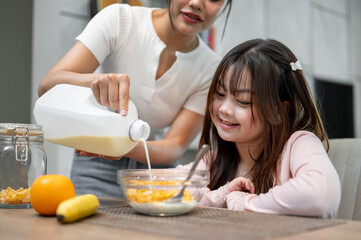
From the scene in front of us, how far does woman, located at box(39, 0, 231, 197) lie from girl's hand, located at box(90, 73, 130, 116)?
36 centimetres

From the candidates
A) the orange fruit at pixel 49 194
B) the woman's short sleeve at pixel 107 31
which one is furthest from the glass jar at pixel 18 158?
the woman's short sleeve at pixel 107 31

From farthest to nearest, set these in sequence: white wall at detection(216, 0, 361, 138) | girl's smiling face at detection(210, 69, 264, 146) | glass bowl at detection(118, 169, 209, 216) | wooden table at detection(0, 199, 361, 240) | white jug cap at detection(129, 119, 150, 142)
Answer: white wall at detection(216, 0, 361, 138), girl's smiling face at detection(210, 69, 264, 146), white jug cap at detection(129, 119, 150, 142), glass bowl at detection(118, 169, 209, 216), wooden table at detection(0, 199, 361, 240)

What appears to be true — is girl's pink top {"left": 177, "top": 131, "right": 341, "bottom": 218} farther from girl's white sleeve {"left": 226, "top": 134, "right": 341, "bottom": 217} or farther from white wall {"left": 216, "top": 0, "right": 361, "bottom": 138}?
white wall {"left": 216, "top": 0, "right": 361, "bottom": 138}

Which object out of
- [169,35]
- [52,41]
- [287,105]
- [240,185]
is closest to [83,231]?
[240,185]

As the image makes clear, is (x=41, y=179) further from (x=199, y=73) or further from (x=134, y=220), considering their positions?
(x=199, y=73)

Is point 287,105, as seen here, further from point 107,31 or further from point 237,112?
point 107,31

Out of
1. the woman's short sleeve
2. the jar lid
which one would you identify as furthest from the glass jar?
the woman's short sleeve

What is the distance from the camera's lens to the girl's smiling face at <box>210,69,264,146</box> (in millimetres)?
1274

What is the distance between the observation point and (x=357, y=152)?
1.40 metres

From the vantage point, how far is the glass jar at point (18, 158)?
1034 millimetres

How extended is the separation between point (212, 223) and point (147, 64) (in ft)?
2.97

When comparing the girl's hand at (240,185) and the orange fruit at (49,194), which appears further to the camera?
the girl's hand at (240,185)

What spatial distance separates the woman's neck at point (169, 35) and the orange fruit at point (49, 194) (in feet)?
2.63

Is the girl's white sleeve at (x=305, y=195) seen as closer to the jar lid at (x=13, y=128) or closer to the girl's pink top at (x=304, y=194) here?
the girl's pink top at (x=304, y=194)
